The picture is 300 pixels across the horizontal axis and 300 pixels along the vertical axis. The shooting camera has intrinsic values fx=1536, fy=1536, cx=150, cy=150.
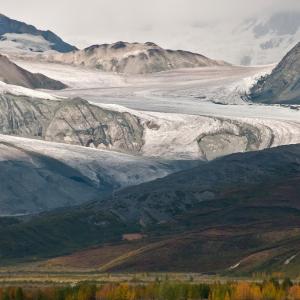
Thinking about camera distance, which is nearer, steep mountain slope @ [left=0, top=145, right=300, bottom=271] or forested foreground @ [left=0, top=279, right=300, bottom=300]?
forested foreground @ [left=0, top=279, right=300, bottom=300]

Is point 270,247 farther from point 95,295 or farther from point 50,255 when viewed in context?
point 95,295

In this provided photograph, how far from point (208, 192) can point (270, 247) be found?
48448mm

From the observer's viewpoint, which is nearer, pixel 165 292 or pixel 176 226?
pixel 165 292

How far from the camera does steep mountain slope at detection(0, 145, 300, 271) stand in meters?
148

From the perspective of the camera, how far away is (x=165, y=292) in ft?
328

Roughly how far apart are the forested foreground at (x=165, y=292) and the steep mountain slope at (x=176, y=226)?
36.2 metres

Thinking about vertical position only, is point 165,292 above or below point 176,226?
above

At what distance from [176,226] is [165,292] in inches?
2961

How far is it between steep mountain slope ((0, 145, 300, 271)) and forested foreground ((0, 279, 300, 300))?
36231 millimetres

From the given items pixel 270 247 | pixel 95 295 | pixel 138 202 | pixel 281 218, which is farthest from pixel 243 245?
pixel 95 295

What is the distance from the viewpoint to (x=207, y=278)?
410ft

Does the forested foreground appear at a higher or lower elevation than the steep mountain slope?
higher

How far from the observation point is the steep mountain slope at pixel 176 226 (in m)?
148

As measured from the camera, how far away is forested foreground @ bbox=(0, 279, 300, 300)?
323 ft
